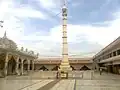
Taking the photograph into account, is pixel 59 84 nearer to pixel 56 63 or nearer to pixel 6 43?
pixel 6 43

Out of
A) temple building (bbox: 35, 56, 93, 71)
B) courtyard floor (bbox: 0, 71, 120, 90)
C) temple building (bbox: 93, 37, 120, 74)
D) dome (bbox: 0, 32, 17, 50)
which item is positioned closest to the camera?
courtyard floor (bbox: 0, 71, 120, 90)

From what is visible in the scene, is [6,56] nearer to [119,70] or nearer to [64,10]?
[64,10]

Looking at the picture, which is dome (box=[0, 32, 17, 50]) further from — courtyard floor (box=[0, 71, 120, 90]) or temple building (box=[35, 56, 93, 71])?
temple building (box=[35, 56, 93, 71])

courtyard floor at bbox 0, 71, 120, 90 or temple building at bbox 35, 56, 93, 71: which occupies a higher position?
temple building at bbox 35, 56, 93, 71

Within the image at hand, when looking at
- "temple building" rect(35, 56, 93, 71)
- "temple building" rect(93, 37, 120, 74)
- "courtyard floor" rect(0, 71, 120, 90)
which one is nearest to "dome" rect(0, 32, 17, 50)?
"courtyard floor" rect(0, 71, 120, 90)

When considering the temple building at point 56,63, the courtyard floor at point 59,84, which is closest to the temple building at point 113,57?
the temple building at point 56,63

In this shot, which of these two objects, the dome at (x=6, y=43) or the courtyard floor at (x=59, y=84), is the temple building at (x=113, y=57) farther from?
the dome at (x=6, y=43)

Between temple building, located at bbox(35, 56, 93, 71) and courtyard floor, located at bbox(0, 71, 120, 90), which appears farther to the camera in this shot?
temple building, located at bbox(35, 56, 93, 71)

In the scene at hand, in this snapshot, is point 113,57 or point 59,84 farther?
point 113,57

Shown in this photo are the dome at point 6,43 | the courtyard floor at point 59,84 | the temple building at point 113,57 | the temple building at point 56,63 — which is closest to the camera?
the courtyard floor at point 59,84

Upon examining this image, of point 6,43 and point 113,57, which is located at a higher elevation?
point 6,43

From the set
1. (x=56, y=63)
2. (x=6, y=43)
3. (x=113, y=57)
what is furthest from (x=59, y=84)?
(x=56, y=63)

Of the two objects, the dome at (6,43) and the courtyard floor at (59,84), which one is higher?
the dome at (6,43)

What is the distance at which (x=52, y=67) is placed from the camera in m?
73.0
